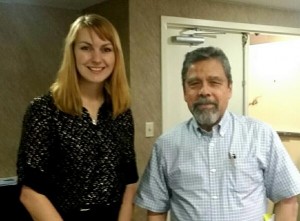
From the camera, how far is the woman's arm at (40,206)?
1425 millimetres

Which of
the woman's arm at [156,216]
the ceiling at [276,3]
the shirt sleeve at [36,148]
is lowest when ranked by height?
the woman's arm at [156,216]

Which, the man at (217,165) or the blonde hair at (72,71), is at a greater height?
the blonde hair at (72,71)

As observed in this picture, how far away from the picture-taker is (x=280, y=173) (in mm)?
1482

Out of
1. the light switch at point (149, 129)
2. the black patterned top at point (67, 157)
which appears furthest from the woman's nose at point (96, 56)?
the light switch at point (149, 129)

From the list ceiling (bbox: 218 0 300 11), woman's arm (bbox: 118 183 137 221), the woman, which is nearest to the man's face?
the woman

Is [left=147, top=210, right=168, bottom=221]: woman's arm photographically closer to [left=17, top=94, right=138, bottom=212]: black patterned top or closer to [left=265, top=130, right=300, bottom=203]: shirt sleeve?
[left=17, top=94, right=138, bottom=212]: black patterned top

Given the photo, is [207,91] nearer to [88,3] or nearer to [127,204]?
[127,204]

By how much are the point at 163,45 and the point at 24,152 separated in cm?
165

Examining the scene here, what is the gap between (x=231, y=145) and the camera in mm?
1502

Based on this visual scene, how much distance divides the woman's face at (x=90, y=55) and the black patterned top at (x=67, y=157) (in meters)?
0.15

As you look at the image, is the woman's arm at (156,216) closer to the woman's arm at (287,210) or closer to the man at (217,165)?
the man at (217,165)

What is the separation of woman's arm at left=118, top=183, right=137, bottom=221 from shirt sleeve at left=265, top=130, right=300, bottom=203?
21.3 inches

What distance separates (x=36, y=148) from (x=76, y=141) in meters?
Result: 0.14

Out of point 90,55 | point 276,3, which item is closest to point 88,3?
point 276,3
